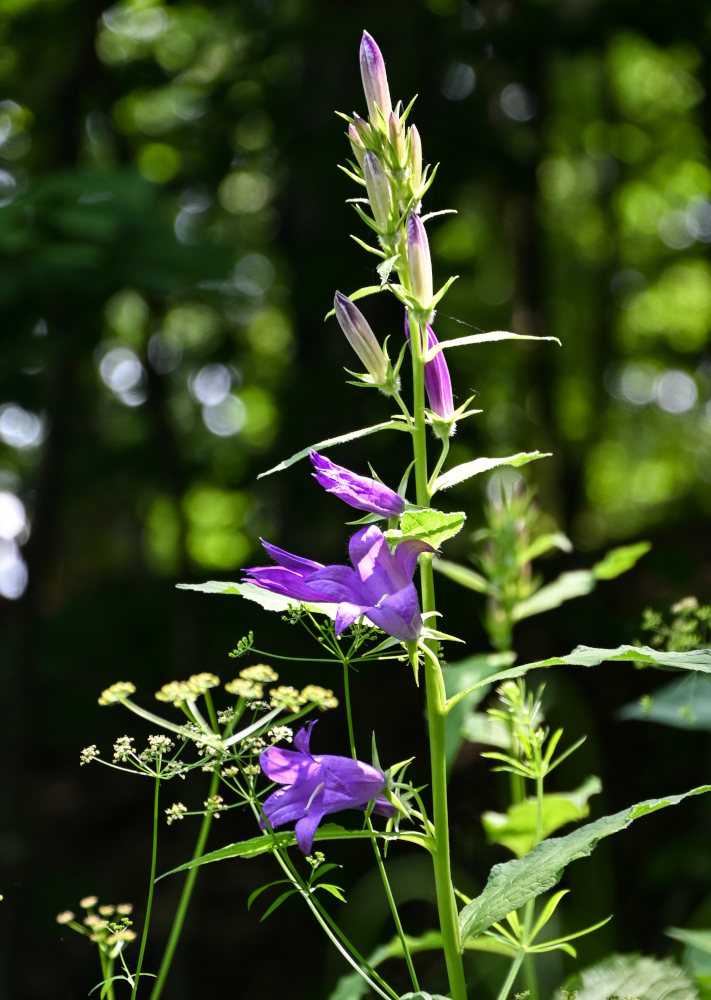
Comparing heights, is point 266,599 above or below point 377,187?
below

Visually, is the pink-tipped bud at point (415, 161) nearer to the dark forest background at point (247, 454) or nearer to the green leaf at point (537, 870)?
the dark forest background at point (247, 454)

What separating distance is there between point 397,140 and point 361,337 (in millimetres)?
254

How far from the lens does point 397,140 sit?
43.6 inches

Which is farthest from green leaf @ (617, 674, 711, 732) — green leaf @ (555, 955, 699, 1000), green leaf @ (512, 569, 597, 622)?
green leaf @ (555, 955, 699, 1000)

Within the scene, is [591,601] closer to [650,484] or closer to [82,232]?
[82,232]

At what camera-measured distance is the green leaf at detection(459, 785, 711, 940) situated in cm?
100

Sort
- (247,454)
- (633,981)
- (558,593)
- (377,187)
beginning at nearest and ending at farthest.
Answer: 1. (377,187)
2. (633,981)
3. (558,593)
4. (247,454)

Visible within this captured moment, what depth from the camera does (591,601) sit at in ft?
13.9

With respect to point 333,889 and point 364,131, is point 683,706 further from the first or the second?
point 364,131

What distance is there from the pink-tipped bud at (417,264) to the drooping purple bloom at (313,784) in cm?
58

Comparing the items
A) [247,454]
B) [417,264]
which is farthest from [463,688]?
[247,454]

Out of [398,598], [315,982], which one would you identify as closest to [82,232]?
[398,598]

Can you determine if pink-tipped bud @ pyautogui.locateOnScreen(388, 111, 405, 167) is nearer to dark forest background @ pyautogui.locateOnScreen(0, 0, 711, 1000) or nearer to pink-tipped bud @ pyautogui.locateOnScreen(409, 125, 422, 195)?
pink-tipped bud @ pyautogui.locateOnScreen(409, 125, 422, 195)

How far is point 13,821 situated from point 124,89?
3.65 m
